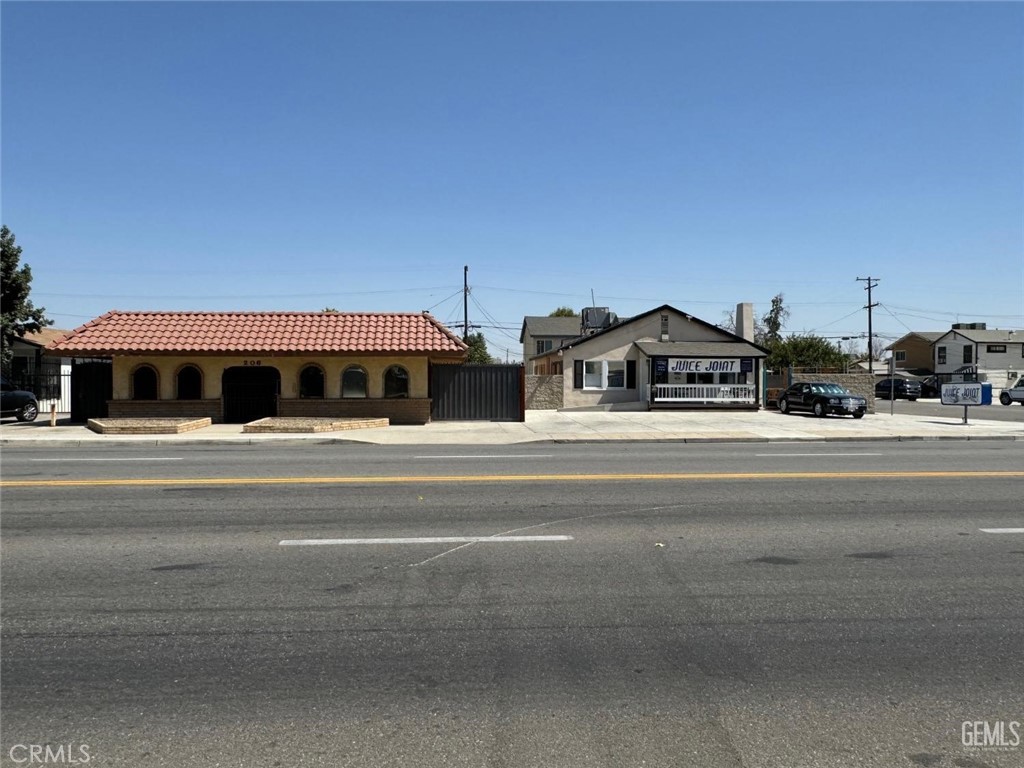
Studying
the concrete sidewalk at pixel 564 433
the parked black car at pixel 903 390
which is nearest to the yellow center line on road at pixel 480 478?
the concrete sidewalk at pixel 564 433

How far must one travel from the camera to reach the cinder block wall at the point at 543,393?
35.6m

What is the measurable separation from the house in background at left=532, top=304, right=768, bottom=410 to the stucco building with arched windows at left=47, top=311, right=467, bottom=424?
12.6 metres

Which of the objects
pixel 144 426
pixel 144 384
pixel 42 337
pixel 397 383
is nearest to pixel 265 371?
pixel 144 384

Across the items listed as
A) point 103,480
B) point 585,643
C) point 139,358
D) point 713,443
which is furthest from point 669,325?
point 585,643

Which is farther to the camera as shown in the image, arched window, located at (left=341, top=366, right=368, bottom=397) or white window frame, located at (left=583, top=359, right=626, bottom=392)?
white window frame, located at (left=583, top=359, right=626, bottom=392)

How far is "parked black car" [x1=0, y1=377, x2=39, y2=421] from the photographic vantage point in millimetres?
24750

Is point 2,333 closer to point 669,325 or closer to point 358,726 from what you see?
point 669,325

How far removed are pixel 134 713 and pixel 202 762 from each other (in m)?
0.68

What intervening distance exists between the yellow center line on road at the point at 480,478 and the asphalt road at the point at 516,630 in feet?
4.05

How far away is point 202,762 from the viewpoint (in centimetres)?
316

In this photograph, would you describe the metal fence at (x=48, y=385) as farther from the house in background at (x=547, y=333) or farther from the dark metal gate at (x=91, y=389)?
the house in background at (x=547, y=333)

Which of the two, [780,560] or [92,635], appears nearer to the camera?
[92,635]

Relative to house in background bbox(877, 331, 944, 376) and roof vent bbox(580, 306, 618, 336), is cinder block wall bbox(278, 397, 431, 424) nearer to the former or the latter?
roof vent bbox(580, 306, 618, 336)

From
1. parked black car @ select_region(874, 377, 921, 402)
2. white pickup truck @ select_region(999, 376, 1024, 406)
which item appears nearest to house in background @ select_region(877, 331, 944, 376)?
parked black car @ select_region(874, 377, 921, 402)
